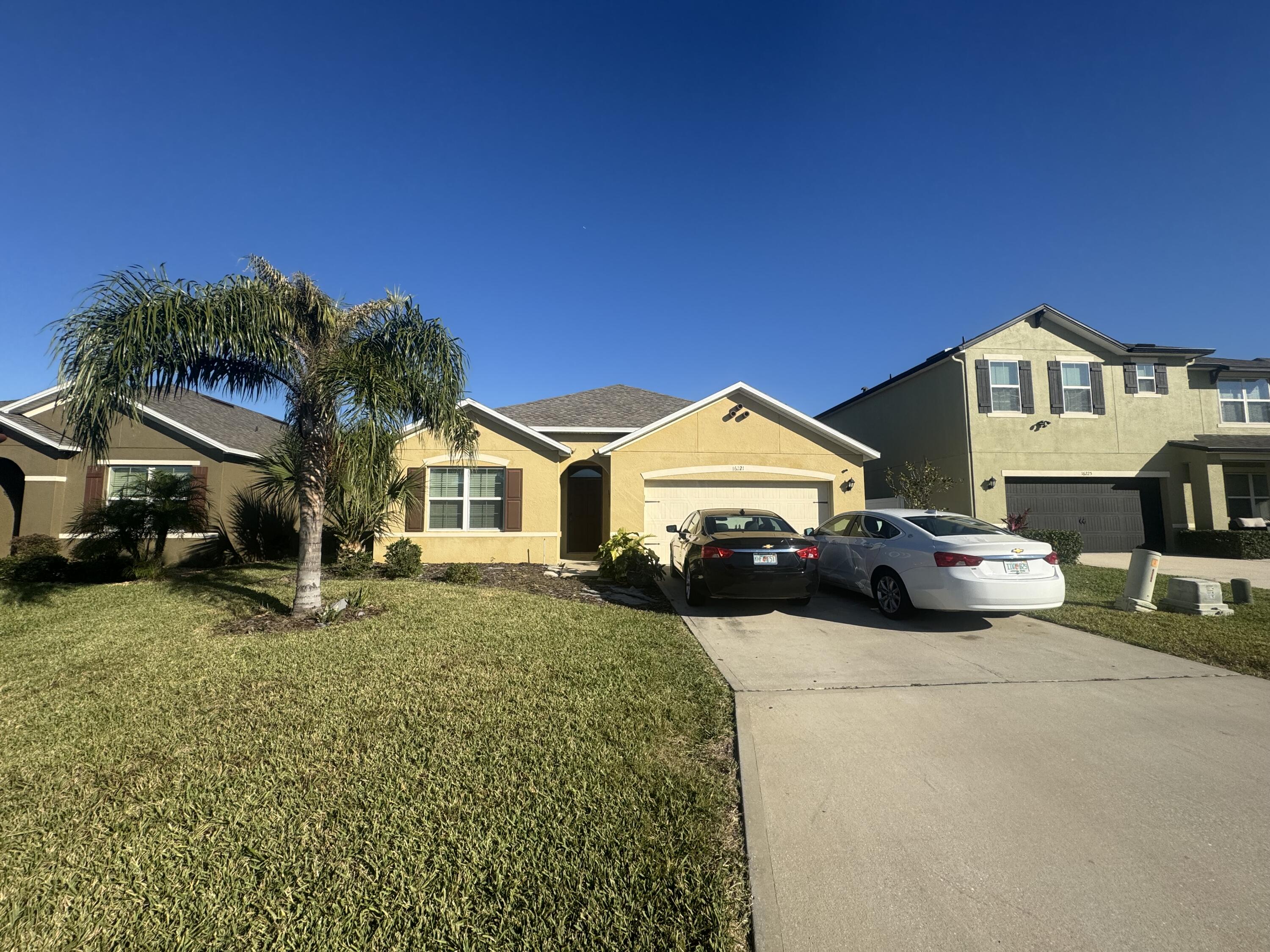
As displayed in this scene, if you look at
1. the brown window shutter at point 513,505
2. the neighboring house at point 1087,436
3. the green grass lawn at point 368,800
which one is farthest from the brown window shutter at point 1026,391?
the green grass lawn at point 368,800

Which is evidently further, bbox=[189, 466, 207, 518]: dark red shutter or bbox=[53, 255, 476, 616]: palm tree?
bbox=[189, 466, 207, 518]: dark red shutter

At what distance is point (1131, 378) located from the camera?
54.2 feet

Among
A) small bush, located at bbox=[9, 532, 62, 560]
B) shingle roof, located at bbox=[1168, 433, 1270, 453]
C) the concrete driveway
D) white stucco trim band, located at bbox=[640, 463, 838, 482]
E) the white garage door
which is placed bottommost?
the concrete driveway

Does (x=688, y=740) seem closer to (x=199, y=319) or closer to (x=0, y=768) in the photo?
(x=0, y=768)

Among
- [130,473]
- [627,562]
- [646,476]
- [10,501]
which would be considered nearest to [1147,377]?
[646,476]

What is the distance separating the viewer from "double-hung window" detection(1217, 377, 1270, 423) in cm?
1744

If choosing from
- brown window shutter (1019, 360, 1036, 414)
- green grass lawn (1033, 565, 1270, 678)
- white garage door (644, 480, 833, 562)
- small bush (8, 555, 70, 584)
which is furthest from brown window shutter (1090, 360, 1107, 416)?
small bush (8, 555, 70, 584)

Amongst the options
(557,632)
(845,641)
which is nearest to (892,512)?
(845,641)

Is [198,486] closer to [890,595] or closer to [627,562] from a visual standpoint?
[627,562]

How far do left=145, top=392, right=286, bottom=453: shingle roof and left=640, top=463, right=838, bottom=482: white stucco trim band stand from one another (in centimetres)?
936

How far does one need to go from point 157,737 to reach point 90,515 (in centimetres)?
1048

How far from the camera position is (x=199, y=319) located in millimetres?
6602

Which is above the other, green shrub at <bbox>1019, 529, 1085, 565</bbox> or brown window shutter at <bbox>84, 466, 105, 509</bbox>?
brown window shutter at <bbox>84, 466, 105, 509</bbox>

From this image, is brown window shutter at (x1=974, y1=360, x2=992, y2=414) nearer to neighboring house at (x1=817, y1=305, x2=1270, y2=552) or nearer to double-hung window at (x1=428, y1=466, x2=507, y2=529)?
neighboring house at (x1=817, y1=305, x2=1270, y2=552)
